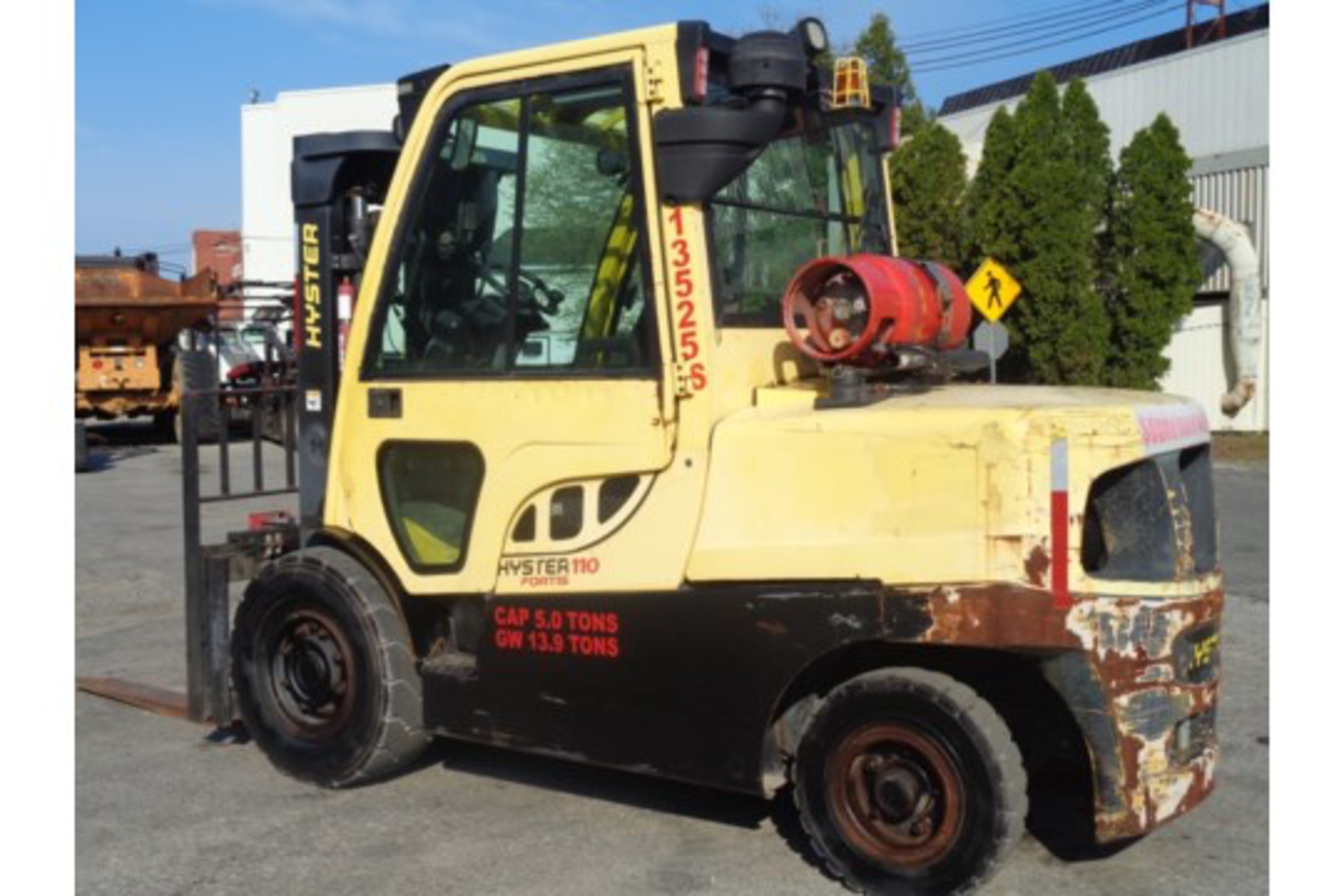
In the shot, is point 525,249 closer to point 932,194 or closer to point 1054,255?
point 1054,255

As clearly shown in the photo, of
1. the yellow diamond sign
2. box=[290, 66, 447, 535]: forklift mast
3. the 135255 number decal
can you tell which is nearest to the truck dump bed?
the yellow diamond sign

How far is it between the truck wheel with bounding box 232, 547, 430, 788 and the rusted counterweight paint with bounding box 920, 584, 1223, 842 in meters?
2.18

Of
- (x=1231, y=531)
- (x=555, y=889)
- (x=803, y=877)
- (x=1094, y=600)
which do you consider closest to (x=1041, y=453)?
(x=1094, y=600)

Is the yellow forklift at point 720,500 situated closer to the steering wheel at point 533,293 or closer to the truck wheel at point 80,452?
the steering wheel at point 533,293

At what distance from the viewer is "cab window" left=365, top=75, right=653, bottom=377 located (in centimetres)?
481

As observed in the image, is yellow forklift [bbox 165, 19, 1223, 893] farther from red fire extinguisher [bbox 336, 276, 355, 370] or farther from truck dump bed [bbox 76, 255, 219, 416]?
truck dump bed [bbox 76, 255, 219, 416]

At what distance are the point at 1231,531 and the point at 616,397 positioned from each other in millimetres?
10300

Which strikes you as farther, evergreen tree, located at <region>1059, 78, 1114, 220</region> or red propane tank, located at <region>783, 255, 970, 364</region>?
evergreen tree, located at <region>1059, 78, 1114, 220</region>

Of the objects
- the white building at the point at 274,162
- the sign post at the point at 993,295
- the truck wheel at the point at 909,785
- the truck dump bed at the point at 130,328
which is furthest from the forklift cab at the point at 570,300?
the white building at the point at 274,162

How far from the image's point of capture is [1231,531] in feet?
44.0

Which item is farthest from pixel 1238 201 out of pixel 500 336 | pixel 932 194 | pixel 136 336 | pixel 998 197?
pixel 500 336

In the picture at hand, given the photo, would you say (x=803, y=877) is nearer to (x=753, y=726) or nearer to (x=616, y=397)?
(x=753, y=726)

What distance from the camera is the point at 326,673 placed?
5547 mm

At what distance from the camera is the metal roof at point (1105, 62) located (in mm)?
37188
